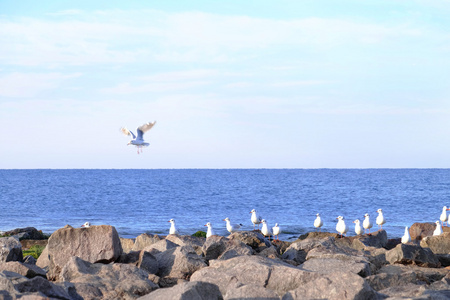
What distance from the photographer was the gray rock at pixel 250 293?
8.00 meters

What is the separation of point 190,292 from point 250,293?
33.6 inches

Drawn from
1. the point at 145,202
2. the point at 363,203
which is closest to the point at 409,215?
the point at 363,203

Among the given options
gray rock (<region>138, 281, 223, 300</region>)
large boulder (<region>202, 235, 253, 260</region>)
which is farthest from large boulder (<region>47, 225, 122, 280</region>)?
gray rock (<region>138, 281, 223, 300</region>)

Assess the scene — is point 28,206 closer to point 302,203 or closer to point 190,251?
point 302,203

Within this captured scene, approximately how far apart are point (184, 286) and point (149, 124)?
44.3 ft

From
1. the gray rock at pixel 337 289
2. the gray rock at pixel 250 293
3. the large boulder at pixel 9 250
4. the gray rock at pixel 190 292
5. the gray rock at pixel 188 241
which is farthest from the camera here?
the gray rock at pixel 188 241

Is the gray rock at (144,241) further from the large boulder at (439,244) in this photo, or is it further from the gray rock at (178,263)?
the large boulder at (439,244)

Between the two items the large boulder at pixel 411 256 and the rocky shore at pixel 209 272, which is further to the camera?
the large boulder at pixel 411 256

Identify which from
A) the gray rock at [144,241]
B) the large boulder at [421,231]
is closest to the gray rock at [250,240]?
the gray rock at [144,241]

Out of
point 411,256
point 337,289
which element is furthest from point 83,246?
point 411,256

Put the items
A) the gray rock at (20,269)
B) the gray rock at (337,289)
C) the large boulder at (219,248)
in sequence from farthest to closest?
the large boulder at (219,248), the gray rock at (20,269), the gray rock at (337,289)

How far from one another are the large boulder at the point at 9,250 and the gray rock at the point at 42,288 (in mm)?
3466

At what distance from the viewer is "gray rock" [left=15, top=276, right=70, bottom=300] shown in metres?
8.29

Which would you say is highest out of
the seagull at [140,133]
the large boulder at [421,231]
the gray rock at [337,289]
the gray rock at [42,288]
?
the seagull at [140,133]
